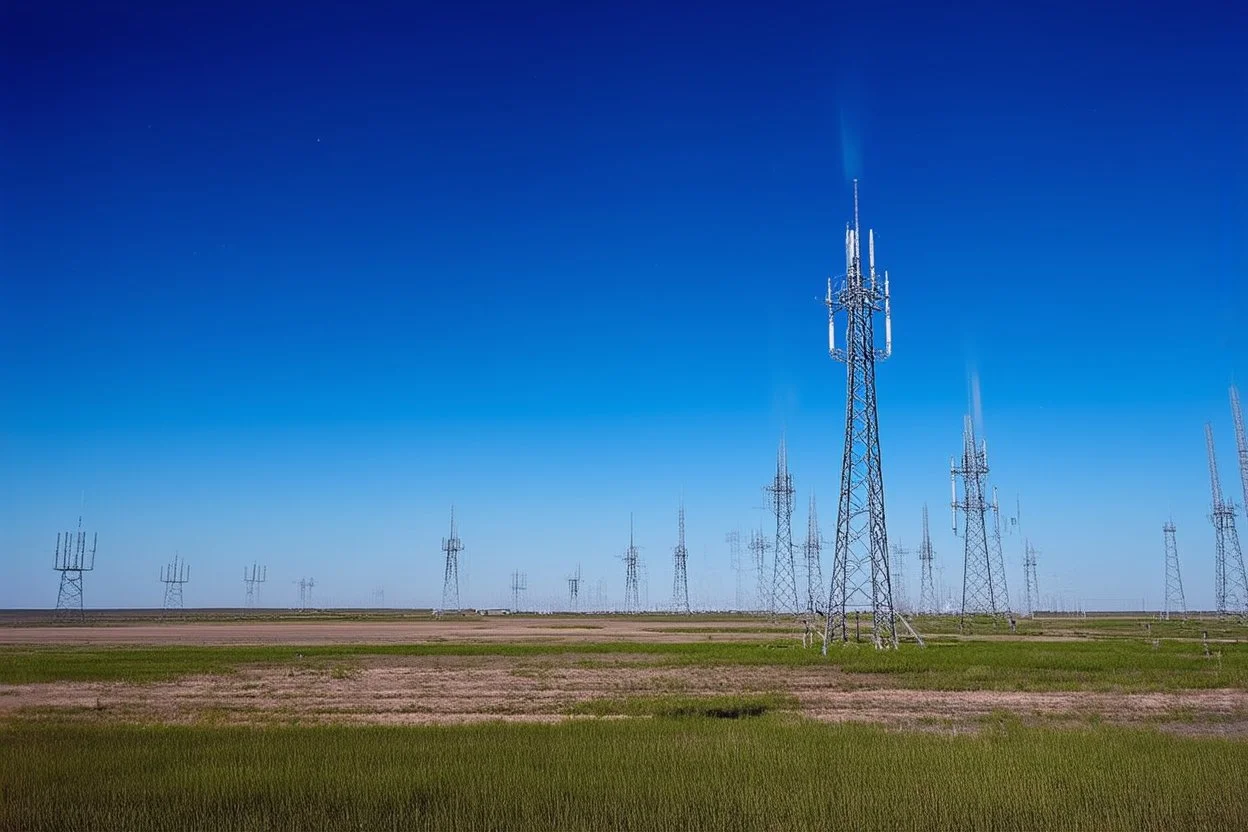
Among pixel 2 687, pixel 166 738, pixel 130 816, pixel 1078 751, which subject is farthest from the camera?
pixel 2 687

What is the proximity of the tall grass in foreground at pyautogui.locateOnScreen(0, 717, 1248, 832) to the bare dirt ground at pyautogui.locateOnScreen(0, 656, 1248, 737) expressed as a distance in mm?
4315

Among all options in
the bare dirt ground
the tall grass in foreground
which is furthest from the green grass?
the tall grass in foreground

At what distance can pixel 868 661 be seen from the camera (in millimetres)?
41500

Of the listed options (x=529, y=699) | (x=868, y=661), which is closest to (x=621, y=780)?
(x=529, y=699)

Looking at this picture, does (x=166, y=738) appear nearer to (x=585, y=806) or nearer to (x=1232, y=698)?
(x=585, y=806)

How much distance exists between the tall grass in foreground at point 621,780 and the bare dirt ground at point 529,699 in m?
4.32

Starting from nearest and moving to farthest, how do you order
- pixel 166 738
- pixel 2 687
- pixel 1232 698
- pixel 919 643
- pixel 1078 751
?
pixel 1078 751
pixel 166 738
pixel 1232 698
pixel 2 687
pixel 919 643

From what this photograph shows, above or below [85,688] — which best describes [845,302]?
above

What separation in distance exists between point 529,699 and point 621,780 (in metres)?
14.4

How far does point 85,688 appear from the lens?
33.8 m

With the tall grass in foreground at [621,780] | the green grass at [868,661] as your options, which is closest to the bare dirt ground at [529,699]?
the green grass at [868,661]

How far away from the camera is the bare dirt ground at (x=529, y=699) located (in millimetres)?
25031

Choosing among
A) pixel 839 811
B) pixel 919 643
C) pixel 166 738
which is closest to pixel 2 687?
pixel 166 738

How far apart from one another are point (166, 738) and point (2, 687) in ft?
63.2
